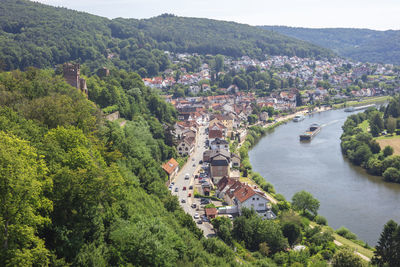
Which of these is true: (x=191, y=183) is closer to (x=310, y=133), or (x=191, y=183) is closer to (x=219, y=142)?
(x=219, y=142)

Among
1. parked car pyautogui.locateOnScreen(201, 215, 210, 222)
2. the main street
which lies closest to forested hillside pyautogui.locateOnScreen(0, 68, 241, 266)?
the main street

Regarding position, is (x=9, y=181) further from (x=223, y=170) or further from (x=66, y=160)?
(x=223, y=170)

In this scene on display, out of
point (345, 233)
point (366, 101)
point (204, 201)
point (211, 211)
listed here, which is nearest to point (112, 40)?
point (366, 101)

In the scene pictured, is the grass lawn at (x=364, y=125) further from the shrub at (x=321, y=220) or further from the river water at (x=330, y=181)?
the shrub at (x=321, y=220)

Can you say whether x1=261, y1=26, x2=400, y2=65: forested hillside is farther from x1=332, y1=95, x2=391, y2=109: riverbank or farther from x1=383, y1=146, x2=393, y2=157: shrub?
x1=383, y1=146, x2=393, y2=157: shrub

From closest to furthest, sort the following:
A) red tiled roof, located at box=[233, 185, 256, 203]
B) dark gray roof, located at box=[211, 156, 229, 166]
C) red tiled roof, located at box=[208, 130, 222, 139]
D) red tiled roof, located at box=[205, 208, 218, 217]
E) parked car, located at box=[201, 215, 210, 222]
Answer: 1. parked car, located at box=[201, 215, 210, 222]
2. red tiled roof, located at box=[205, 208, 218, 217]
3. red tiled roof, located at box=[233, 185, 256, 203]
4. dark gray roof, located at box=[211, 156, 229, 166]
5. red tiled roof, located at box=[208, 130, 222, 139]

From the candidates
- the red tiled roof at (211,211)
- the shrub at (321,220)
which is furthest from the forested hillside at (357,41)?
the red tiled roof at (211,211)
